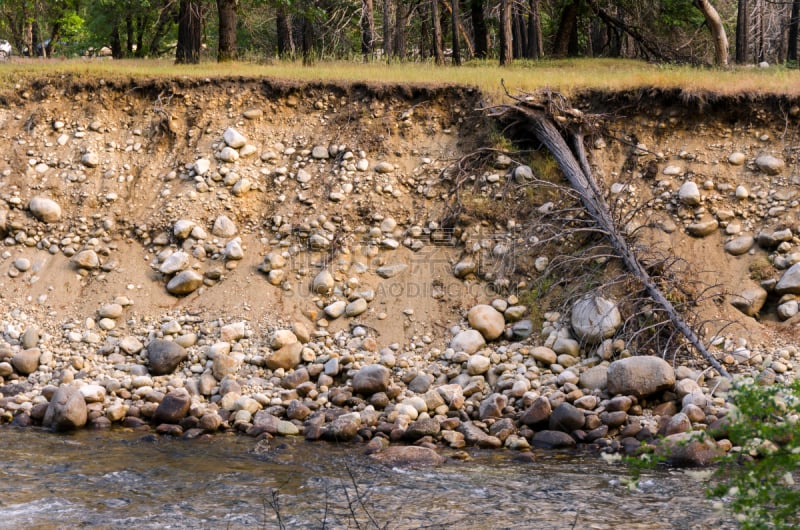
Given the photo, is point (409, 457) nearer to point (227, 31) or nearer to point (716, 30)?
point (227, 31)

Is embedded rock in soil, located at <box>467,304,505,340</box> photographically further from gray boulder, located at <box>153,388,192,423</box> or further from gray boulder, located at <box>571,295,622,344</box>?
gray boulder, located at <box>153,388,192,423</box>

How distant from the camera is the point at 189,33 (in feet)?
51.5

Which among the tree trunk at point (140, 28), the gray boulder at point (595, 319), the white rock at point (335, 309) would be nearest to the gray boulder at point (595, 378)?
the gray boulder at point (595, 319)

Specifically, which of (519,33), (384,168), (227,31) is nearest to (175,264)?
(384,168)

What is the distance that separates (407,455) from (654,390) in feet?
8.54

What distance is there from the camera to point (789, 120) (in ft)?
36.8

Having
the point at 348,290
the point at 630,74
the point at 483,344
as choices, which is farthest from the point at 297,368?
the point at 630,74

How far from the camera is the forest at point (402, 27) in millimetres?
16891

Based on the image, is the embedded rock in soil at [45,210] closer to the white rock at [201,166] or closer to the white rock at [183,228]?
the white rock at [183,228]

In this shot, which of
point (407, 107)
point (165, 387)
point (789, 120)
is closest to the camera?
point (165, 387)

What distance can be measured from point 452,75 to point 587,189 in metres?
3.57

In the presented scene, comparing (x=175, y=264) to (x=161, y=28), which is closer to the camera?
(x=175, y=264)

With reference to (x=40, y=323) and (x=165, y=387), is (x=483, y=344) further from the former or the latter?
(x=40, y=323)

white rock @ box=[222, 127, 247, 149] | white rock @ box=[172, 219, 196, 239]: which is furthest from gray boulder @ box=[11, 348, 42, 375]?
white rock @ box=[222, 127, 247, 149]
